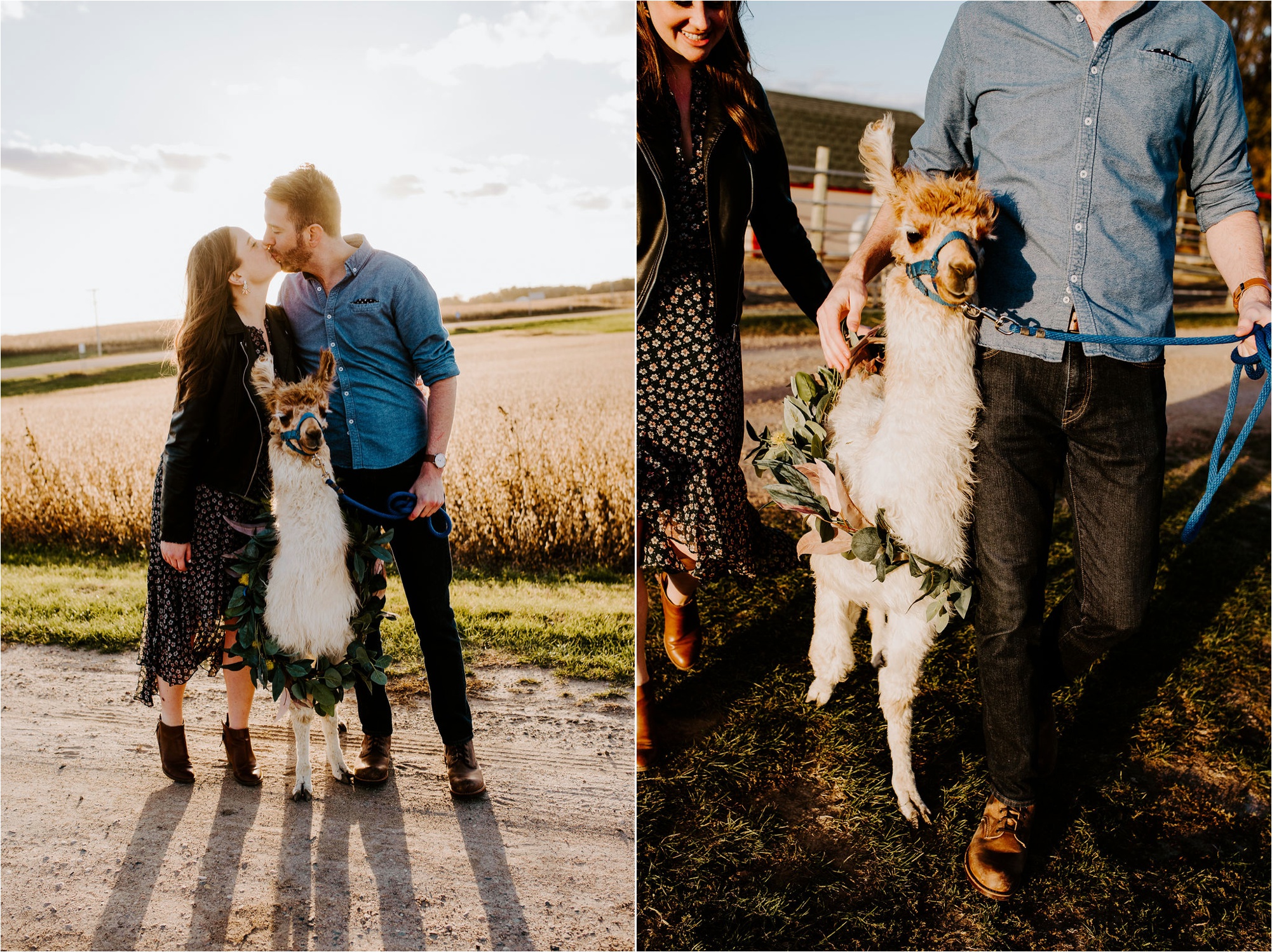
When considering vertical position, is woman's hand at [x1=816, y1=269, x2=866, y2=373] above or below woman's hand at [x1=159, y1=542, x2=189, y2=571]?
above

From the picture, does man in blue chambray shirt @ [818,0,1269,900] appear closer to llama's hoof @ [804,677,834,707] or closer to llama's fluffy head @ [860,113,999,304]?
llama's fluffy head @ [860,113,999,304]

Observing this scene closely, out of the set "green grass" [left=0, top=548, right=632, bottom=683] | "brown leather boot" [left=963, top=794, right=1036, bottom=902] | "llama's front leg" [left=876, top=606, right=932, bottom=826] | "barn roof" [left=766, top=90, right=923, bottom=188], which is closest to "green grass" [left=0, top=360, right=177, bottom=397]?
"green grass" [left=0, top=548, right=632, bottom=683]

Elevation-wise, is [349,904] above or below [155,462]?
below

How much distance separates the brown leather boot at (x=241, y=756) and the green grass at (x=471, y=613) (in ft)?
2.90

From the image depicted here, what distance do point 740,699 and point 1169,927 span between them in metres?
1.55

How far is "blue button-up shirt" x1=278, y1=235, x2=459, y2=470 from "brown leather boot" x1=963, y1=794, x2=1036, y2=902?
2284 millimetres

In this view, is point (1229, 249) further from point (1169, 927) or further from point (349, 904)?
point (349, 904)

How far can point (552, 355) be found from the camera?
22.3 ft

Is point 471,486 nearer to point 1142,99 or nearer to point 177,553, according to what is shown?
point 177,553

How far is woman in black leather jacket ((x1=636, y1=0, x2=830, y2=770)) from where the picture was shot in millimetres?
2518

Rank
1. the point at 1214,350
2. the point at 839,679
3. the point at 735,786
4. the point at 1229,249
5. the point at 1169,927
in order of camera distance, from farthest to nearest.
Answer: the point at 1214,350
the point at 839,679
the point at 735,786
the point at 1169,927
the point at 1229,249

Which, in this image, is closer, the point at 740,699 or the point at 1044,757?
the point at 1044,757

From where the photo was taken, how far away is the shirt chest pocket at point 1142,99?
2059 mm

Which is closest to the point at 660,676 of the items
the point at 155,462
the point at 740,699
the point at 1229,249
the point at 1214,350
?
the point at 740,699
